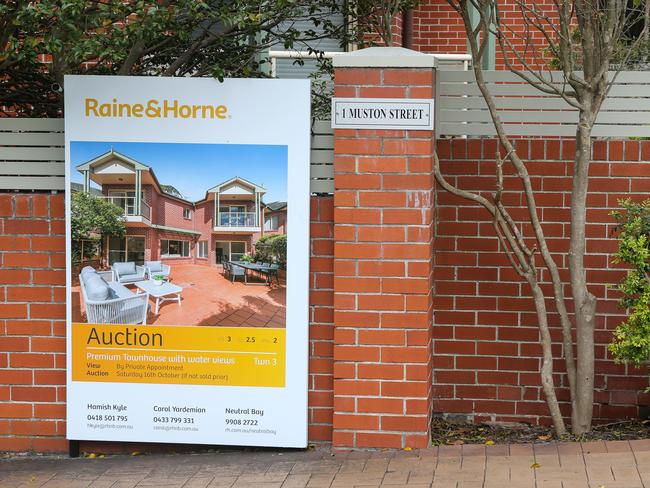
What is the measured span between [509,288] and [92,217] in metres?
2.85

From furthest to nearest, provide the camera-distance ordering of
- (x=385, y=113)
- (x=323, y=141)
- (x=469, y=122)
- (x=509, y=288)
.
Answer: (x=509, y=288) < (x=469, y=122) < (x=323, y=141) < (x=385, y=113)

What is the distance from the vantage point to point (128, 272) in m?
5.92

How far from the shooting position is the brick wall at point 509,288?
6.26m

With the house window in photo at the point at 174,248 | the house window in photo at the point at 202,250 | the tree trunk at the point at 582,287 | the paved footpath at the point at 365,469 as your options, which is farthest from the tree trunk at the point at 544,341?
the house window in photo at the point at 174,248

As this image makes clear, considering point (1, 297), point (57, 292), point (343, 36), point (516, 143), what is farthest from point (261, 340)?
point (343, 36)

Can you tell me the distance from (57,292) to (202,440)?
137 cm

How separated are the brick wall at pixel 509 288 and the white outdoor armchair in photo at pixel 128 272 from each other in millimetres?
2015

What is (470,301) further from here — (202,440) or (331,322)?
(202,440)

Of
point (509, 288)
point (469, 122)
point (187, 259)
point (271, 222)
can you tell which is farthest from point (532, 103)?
point (187, 259)

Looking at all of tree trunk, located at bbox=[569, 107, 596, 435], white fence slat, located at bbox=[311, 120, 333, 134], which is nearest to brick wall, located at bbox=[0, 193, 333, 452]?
white fence slat, located at bbox=[311, 120, 333, 134]

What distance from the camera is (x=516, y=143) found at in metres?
6.27

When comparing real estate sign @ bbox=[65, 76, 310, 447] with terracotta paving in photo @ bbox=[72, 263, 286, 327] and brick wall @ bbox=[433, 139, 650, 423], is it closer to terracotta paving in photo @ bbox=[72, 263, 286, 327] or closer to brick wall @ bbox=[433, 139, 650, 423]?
terracotta paving in photo @ bbox=[72, 263, 286, 327]

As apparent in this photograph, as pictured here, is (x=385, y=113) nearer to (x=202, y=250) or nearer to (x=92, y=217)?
(x=202, y=250)

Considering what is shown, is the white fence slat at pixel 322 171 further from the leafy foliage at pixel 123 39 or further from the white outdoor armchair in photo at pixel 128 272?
the white outdoor armchair in photo at pixel 128 272
